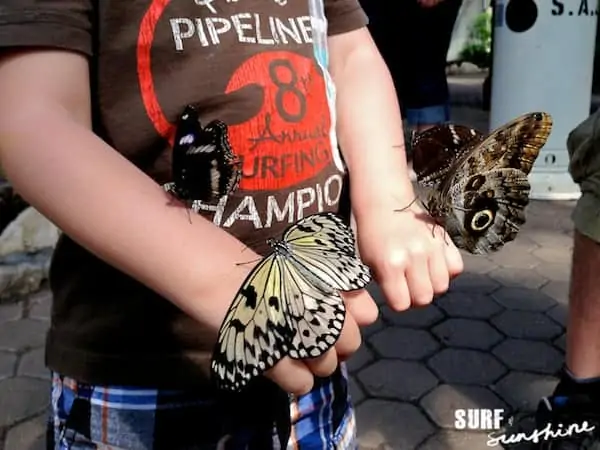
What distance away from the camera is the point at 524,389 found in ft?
6.75

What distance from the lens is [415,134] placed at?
643mm

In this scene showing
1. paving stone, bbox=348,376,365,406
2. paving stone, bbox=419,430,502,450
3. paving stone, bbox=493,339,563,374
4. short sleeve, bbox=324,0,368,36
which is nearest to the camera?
short sleeve, bbox=324,0,368,36

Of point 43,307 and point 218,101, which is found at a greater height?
point 218,101

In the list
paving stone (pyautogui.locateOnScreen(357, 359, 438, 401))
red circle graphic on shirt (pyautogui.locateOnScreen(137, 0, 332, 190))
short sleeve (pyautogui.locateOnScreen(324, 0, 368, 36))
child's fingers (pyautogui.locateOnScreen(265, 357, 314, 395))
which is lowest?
paving stone (pyautogui.locateOnScreen(357, 359, 438, 401))

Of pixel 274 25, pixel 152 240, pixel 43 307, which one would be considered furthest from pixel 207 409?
pixel 43 307

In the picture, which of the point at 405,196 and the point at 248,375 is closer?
the point at 248,375

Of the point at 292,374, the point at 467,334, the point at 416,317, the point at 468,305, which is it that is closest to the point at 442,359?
the point at 467,334

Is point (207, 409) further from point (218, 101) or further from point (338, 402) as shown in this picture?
point (218, 101)

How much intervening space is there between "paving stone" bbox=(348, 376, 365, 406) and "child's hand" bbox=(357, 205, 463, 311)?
1425 millimetres

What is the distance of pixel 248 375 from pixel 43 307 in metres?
2.36

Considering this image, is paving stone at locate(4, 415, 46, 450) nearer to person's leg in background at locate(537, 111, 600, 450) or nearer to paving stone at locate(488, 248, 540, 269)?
person's leg in background at locate(537, 111, 600, 450)

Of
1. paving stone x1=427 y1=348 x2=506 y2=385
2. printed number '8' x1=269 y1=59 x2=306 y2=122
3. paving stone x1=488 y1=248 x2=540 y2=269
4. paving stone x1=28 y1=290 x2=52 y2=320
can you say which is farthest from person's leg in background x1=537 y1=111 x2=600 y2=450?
paving stone x1=28 y1=290 x2=52 y2=320

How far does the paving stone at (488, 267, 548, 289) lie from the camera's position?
278 cm

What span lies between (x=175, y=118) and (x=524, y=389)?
1637 millimetres
